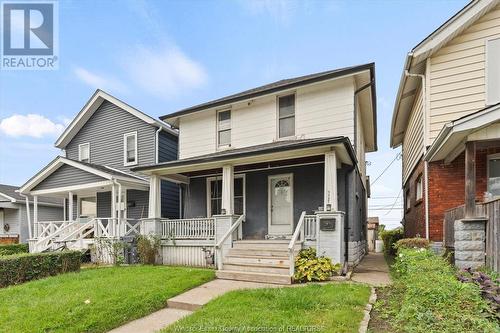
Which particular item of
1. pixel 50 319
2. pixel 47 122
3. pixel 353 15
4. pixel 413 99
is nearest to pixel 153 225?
pixel 50 319

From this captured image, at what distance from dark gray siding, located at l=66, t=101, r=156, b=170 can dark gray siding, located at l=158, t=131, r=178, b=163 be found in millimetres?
321

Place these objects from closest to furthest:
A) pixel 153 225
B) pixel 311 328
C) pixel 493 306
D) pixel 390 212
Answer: pixel 493 306
pixel 311 328
pixel 153 225
pixel 390 212

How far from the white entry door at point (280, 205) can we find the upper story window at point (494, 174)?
17.5ft

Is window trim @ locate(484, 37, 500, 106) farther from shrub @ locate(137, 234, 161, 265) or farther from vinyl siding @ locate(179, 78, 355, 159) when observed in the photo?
shrub @ locate(137, 234, 161, 265)

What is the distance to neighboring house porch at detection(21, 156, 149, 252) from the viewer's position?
12148 mm

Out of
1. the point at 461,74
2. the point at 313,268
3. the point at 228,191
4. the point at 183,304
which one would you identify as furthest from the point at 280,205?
the point at 461,74

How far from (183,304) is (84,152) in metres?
13.6

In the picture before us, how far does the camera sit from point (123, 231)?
11820 millimetres

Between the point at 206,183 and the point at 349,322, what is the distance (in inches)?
343

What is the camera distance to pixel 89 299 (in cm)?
572

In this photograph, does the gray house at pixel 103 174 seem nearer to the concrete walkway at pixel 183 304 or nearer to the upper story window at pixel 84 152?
the upper story window at pixel 84 152

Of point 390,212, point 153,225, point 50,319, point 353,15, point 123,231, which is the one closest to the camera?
point 50,319

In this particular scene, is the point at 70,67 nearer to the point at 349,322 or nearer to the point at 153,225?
the point at 153,225

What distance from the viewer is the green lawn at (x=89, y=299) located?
475 cm
